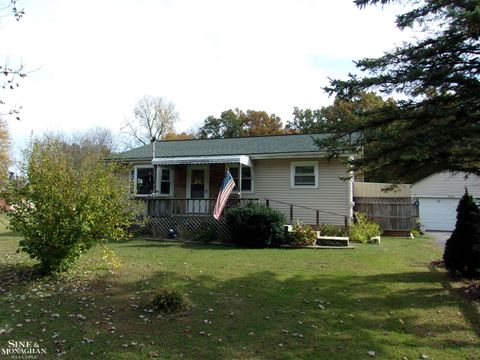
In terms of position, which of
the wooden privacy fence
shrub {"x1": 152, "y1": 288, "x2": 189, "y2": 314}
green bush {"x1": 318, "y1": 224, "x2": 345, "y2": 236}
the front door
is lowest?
shrub {"x1": 152, "y1": 288, "x2": 189, "y2": 314}

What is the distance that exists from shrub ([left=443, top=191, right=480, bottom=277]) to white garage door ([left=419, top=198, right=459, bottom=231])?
20154mm

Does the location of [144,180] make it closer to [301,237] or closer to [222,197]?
[222,197]

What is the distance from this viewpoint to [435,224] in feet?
91.1

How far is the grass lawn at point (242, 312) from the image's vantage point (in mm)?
4730

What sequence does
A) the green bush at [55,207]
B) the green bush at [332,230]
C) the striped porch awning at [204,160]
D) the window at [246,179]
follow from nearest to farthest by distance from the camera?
the green bush at [55,207]
the green bush at [332,230]
the striped porch awning at [204,160]
the window at [246,179]

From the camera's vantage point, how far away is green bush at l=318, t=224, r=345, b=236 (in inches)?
592

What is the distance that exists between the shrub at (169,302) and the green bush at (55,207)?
85.4 inches

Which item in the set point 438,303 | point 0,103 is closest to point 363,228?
point 438,303

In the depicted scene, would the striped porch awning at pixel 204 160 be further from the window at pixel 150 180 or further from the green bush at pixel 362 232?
the green bush at pixel 362 232

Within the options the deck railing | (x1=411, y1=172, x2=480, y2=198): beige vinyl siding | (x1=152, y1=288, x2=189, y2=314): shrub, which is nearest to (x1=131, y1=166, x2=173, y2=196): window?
the deck railing

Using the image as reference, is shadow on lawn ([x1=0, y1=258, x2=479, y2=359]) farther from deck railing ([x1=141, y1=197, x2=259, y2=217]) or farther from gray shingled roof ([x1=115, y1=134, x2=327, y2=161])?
gray shingled roof ([x1=115, y1=134, x2=327, y2=161])

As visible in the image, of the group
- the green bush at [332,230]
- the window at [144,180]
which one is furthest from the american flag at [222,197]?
the window at [144,180]

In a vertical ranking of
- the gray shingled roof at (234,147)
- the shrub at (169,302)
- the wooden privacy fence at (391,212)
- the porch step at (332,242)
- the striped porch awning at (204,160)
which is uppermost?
the gray shingled roof at (234,147)

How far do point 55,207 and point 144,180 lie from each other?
12.1m
